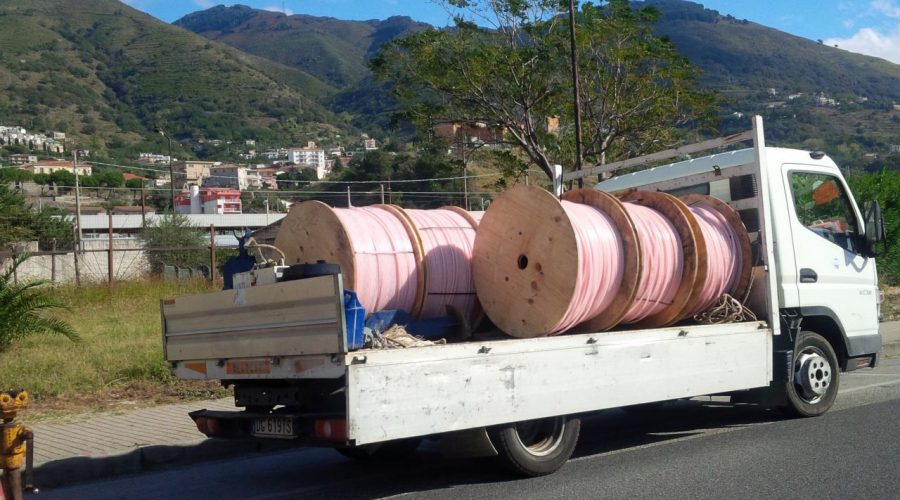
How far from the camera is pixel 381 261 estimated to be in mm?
7168

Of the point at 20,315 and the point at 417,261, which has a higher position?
the point at 417,261

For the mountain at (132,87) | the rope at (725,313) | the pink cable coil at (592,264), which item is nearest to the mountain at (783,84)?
the mountain at (132,87)

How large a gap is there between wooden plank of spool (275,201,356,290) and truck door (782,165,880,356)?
417 cm

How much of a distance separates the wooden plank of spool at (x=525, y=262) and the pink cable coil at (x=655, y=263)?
788 millimetres

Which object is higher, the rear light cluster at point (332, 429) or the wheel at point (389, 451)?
the rear light cluster at point (332, 429)

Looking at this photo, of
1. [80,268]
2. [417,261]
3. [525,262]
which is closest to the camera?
[525,262]

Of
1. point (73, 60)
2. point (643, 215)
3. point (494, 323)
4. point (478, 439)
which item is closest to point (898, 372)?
point (643, 215)

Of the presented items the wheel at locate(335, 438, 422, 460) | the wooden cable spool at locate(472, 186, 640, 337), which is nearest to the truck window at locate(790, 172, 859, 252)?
the wooden cable spool at locate(472, 186, 640, 337)

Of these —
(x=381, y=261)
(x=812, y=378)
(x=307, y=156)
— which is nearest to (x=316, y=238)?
(x=381, y=261)

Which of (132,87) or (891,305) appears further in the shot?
(132,87)

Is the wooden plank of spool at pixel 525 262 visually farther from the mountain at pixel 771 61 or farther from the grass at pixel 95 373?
the mountain at pixel 771 61

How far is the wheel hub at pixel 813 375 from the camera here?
8.79 metres

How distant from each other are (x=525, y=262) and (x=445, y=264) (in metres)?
0.71

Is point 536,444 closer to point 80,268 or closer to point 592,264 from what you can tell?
point 592,264
